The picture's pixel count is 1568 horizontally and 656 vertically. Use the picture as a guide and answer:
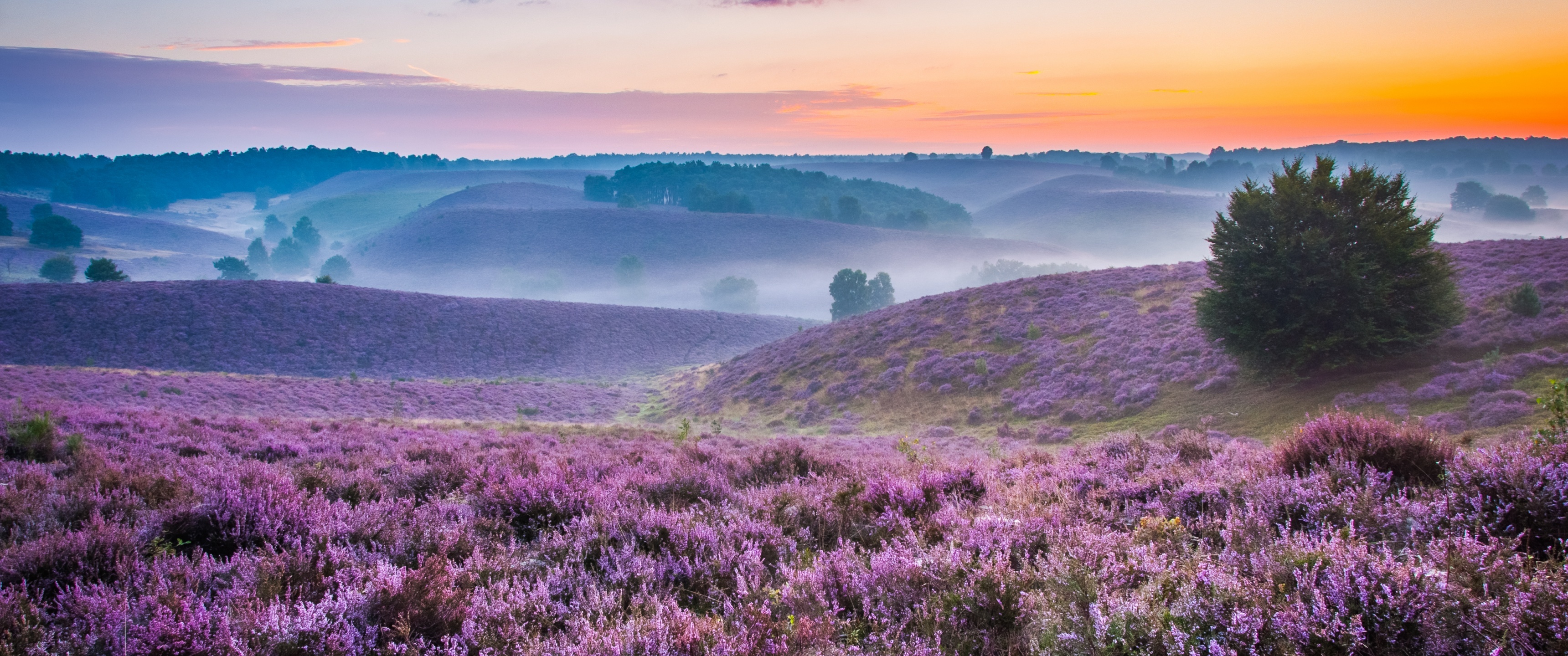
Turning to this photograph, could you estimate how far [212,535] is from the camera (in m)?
4.26

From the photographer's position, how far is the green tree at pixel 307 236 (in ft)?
465

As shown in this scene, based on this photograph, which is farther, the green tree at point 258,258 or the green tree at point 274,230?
the green tree at point 274,230

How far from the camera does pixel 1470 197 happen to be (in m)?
137

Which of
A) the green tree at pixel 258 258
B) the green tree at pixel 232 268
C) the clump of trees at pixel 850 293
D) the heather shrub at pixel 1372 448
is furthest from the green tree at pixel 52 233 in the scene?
the heather shrub at pixel 1372 448

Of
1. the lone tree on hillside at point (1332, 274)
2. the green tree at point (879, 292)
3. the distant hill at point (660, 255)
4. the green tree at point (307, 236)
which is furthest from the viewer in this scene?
the green tree at point (307, 236)

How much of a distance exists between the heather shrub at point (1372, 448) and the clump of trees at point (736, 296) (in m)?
96.7

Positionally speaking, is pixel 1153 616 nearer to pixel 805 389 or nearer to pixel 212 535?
pixel 212 535

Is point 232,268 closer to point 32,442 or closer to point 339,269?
point 339,269

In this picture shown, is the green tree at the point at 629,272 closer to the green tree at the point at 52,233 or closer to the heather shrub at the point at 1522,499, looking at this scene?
the green tree at the point at 52,233

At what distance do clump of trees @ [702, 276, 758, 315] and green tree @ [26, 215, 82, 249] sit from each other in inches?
3767

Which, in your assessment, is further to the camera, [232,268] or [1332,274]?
[232,268]

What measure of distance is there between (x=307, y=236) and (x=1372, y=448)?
178 meters

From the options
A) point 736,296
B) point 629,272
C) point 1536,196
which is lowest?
point 736,296

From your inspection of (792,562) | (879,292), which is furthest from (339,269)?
(792,562)
